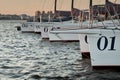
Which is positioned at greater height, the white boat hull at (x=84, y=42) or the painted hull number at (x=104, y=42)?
the painted hull number at (x=104, y=42)

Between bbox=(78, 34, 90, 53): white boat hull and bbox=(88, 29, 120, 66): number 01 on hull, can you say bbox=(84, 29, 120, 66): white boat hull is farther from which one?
bbox=(78, 34, 90, 53): white boat hull

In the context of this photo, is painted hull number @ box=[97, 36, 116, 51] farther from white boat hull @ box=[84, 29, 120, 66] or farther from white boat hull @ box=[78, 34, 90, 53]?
white boat hull @ box=[78, 34, 90, 53]

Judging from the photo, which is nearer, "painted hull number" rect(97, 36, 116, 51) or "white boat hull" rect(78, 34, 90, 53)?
"painted hull number" rect(97, 36, 116, 51)

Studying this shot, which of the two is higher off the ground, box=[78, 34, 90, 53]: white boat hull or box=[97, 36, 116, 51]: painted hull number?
box=[97, 36, 116, 51]: painted hull number

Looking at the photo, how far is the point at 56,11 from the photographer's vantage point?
61.8 meters

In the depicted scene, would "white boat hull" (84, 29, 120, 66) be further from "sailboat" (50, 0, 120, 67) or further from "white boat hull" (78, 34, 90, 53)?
"white boat hull" (78, 34, 90, 53)

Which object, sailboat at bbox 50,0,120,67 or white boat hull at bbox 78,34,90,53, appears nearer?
sailboat at bbox 50,0,120,67

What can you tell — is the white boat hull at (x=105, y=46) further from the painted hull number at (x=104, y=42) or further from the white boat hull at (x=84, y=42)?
the white boat hull at (x=84, y=42)

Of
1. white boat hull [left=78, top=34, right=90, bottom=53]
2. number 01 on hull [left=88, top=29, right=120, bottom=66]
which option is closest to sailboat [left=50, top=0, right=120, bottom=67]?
number 01 on hull [left=88, top=29, right=120, bottom=66]

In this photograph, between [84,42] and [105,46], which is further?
[84,42]

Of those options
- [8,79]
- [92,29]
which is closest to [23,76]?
[8,79]

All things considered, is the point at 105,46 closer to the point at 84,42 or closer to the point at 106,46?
the point at 106,46

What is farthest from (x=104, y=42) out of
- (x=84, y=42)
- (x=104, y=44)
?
(x=84, y=42)

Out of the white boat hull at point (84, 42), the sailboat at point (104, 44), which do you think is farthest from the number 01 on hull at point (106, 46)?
the white boat hull at point (84, 42)
